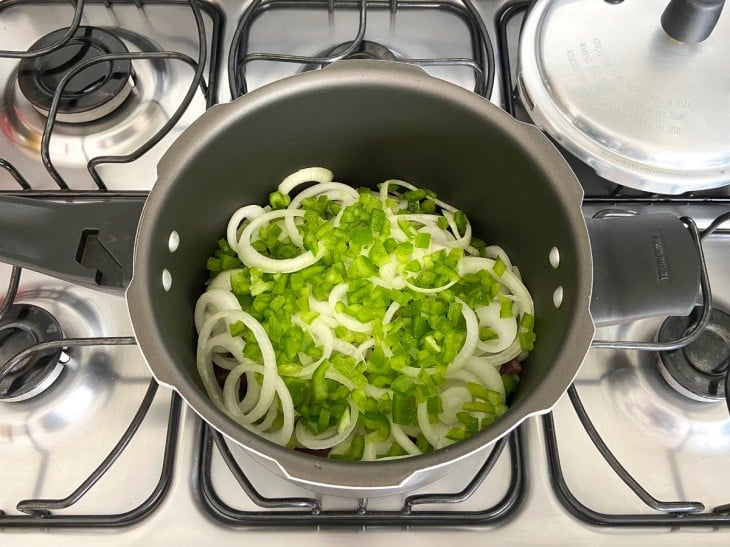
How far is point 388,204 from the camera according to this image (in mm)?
817

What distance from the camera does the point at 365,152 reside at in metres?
0.80

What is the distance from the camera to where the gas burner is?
91cm

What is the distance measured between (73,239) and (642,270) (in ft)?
1.98

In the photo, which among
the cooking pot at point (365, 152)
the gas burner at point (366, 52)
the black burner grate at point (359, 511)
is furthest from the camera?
the gas burner at point (366, 52)

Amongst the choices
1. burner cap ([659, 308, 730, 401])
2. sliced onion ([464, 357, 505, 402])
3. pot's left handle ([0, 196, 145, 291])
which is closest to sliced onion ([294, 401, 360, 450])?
sliced onion ([464, 357, 505, 402])

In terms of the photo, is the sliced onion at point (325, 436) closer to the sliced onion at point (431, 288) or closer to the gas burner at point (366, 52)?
the sliced onion at point (431, 288)

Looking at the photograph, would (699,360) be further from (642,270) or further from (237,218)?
(237,218)

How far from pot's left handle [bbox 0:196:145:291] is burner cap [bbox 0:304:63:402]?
167 mm

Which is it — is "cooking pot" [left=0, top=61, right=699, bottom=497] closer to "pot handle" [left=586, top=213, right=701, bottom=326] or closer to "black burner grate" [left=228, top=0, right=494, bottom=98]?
"pot handle" [left=586, top=213, right=701, bottom=326]

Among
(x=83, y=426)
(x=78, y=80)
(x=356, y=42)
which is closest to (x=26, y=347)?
(x=83, y=426)

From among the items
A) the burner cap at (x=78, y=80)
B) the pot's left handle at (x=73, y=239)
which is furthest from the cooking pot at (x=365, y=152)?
the burner cap at (x=78, y=80)

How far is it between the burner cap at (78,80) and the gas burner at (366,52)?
273mm

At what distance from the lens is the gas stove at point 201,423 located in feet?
2.30

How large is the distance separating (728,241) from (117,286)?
82 centimetres
